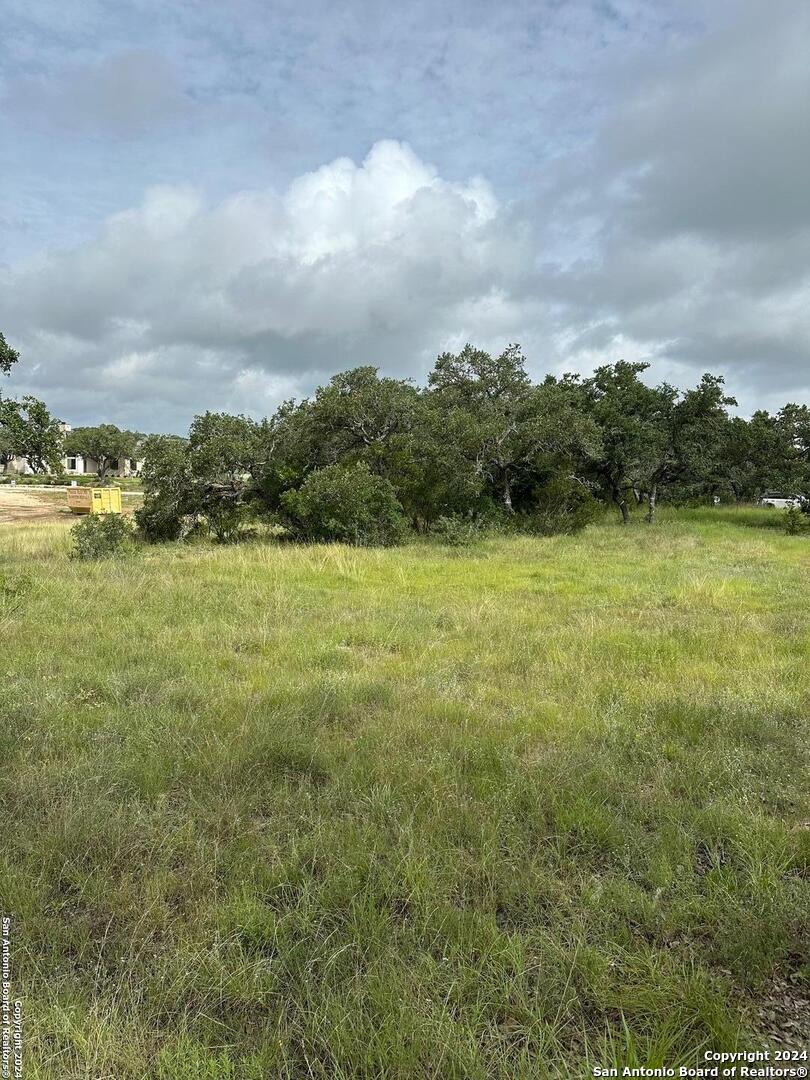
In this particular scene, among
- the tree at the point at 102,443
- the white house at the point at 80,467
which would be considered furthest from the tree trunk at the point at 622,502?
the white house at the point at 80,467

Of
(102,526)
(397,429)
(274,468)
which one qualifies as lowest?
(102,526)

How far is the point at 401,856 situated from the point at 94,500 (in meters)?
35.1

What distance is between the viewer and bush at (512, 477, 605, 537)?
22.9 m

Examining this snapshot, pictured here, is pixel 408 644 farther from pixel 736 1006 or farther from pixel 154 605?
pixel 736 1006

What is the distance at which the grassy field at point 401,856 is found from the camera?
212cm

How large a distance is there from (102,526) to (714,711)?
51.2ft

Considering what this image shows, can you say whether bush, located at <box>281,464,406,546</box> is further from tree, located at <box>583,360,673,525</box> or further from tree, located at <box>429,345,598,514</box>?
tree, located at <box>583,360,673,525</box>

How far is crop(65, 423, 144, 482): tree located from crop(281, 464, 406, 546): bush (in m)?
65.6

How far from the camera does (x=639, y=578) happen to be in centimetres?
1269

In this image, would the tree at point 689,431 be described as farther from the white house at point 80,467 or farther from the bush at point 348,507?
the white house at point 80,467

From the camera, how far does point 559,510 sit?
78.3 ft

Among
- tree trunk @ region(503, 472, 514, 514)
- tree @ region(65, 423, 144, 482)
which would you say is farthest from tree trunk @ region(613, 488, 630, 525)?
tree @ region(65, 423, 144, 482)

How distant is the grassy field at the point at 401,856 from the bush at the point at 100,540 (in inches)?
336

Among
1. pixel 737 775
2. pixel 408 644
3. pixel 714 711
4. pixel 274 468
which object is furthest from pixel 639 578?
pixel 274 468
